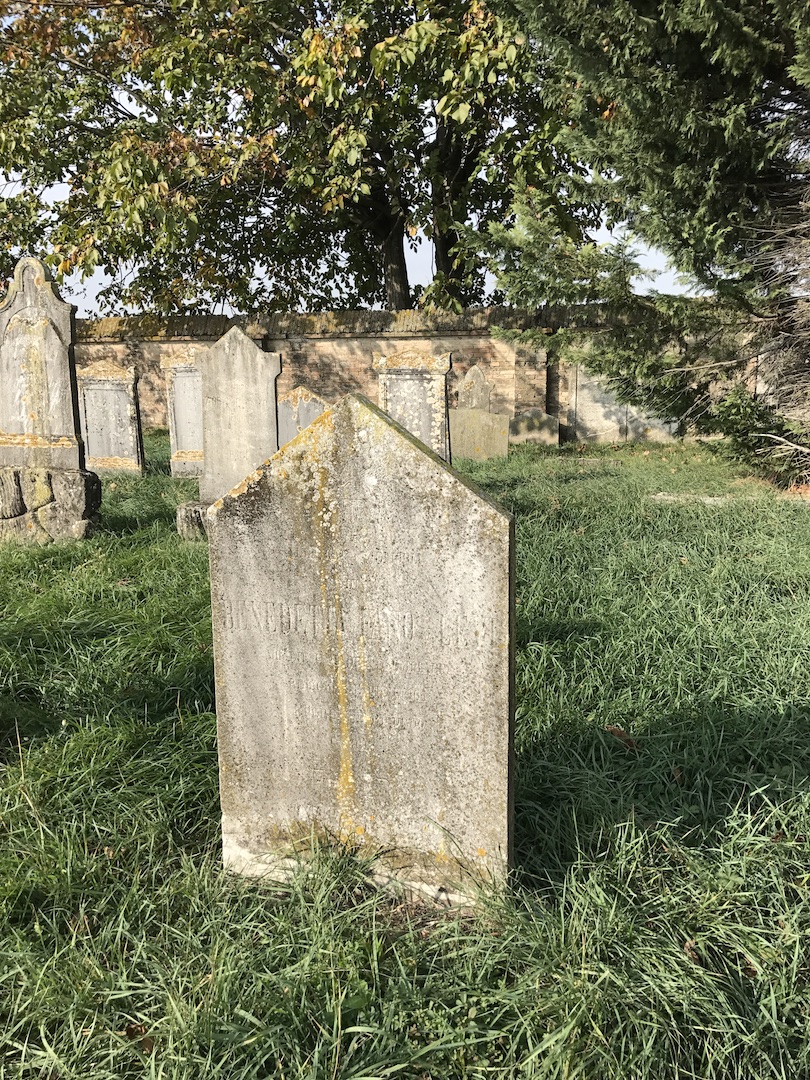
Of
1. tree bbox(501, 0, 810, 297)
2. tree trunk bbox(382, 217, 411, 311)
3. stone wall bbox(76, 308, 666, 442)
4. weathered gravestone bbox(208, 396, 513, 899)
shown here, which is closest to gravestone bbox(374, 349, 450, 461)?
tree bbox(501, 0, 810, 297)

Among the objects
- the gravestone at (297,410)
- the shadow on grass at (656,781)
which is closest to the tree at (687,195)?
the gravestone at (297,410)

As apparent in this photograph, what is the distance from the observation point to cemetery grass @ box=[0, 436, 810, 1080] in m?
1.63

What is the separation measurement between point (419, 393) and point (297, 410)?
4.70 feet

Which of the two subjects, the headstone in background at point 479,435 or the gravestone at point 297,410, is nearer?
the gravestone at point 297,410

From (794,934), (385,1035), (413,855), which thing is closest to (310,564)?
(413,855)

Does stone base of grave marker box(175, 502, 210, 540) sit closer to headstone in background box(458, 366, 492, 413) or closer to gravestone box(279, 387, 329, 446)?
gravestone box(279, 387, 329, 446)

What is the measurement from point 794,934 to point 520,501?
18.6 feet

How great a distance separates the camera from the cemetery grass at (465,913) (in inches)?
64.2

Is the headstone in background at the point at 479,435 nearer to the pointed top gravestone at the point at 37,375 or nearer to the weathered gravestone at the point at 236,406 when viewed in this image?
the weathered gravestone at the point at 236,406

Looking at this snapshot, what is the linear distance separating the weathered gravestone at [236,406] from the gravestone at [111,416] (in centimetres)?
410

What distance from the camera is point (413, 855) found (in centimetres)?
217

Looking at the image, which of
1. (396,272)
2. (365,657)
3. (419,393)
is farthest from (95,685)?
(396,272)

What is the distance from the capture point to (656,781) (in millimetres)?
2555

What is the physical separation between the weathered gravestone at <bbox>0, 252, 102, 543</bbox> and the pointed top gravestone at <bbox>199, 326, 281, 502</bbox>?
43.2 inches
